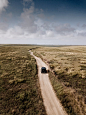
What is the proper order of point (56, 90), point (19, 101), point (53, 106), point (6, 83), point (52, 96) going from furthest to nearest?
point (6, 83) < point (56, 90) < point (52, 96) < point (19, 101) < point (53, 106)

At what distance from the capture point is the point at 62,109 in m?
11.4

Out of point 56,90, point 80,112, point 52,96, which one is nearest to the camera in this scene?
point 80,112

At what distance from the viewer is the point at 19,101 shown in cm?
1284

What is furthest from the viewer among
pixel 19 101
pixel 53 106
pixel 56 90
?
pixel 56 90

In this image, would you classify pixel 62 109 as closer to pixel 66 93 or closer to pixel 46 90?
pixel 66 93

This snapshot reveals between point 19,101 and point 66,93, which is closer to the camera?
point 19,101

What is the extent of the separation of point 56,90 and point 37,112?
5.96 metres

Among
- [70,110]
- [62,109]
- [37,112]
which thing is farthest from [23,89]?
[70,110]

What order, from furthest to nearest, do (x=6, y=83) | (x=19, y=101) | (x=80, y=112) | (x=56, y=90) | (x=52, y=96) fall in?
(x=6, y=83) < (x=56, y=90) < (x=52, y=96) < (x=19, y=101) < (x=80, y=112)

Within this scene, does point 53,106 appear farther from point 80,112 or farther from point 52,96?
point 80,112

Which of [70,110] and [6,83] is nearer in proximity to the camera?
[70,110]

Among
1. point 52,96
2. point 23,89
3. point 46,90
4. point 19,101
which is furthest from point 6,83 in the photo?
point 52,96

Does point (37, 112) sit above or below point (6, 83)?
below

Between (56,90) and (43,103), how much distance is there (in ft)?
13.7
